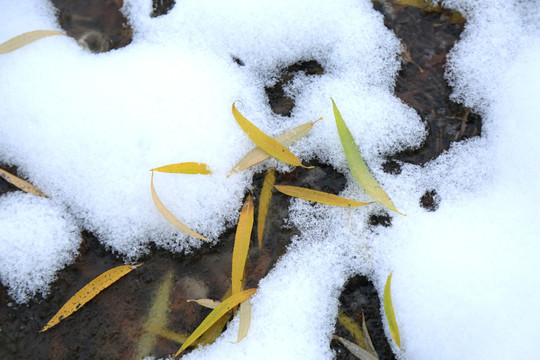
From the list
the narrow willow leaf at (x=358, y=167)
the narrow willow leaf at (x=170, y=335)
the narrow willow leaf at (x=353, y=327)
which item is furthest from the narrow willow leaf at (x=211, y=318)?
the narrow willow leaf at (x=358, y=167)

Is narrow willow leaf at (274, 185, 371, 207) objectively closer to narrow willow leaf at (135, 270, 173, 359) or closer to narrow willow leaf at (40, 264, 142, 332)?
narrow willow leaf at (135, 270, 173, 359)

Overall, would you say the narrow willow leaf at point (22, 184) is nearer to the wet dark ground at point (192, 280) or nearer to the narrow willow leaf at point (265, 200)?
the wet dark ground at point (192, 280)

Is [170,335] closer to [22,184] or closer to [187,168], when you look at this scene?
[187,168]

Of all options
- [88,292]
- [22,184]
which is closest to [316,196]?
[88,292]

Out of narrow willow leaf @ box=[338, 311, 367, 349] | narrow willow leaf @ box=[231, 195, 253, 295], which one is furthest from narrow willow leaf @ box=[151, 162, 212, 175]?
narrow willow leaf @ box=[338, 311, 367, 349]

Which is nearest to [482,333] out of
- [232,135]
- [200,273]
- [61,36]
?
[200,273]

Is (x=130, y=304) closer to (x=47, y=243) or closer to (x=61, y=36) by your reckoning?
(x=47, y=243)
